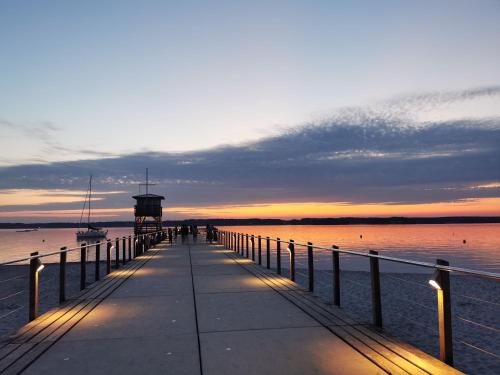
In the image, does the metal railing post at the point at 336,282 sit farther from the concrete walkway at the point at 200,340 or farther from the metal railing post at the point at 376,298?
the metal railing post at the point at 376,298

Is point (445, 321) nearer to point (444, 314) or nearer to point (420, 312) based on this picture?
point (444, 314)

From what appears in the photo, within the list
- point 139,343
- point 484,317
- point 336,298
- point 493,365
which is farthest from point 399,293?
point 139,343

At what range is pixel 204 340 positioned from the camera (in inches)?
217

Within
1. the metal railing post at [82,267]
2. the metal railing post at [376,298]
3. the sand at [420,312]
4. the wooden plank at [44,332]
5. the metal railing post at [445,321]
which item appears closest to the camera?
the metal railing post at [445,321]

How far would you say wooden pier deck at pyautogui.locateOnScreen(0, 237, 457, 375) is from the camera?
4.50 m

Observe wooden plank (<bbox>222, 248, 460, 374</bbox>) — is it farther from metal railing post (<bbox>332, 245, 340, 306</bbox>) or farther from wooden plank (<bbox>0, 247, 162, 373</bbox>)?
wooden plank (<bbox>0, 247, 162, 373</bbox>)

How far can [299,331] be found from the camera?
595 cm

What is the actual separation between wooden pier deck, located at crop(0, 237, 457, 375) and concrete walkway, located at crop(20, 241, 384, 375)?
0.01 metres

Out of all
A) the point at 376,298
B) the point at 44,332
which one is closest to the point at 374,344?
the point at 376,298

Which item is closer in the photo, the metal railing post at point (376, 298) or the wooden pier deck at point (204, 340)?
the wooden pier deck at point (204, 340)

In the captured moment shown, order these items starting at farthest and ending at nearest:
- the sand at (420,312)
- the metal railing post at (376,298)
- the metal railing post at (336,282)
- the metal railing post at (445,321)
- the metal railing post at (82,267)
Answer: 1. the metal railing post at (82,267)
2. the sand at (420,312)
3. the metal railing post at (336,282)
4. the metal railing post at (376,298)
5. the metal railing post at (445,321)

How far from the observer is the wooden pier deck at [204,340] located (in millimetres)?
4500

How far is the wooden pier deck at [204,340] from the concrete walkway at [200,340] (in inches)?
0.5

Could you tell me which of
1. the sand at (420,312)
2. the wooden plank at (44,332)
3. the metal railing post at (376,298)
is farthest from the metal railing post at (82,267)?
the metal railing post at (376,298)
